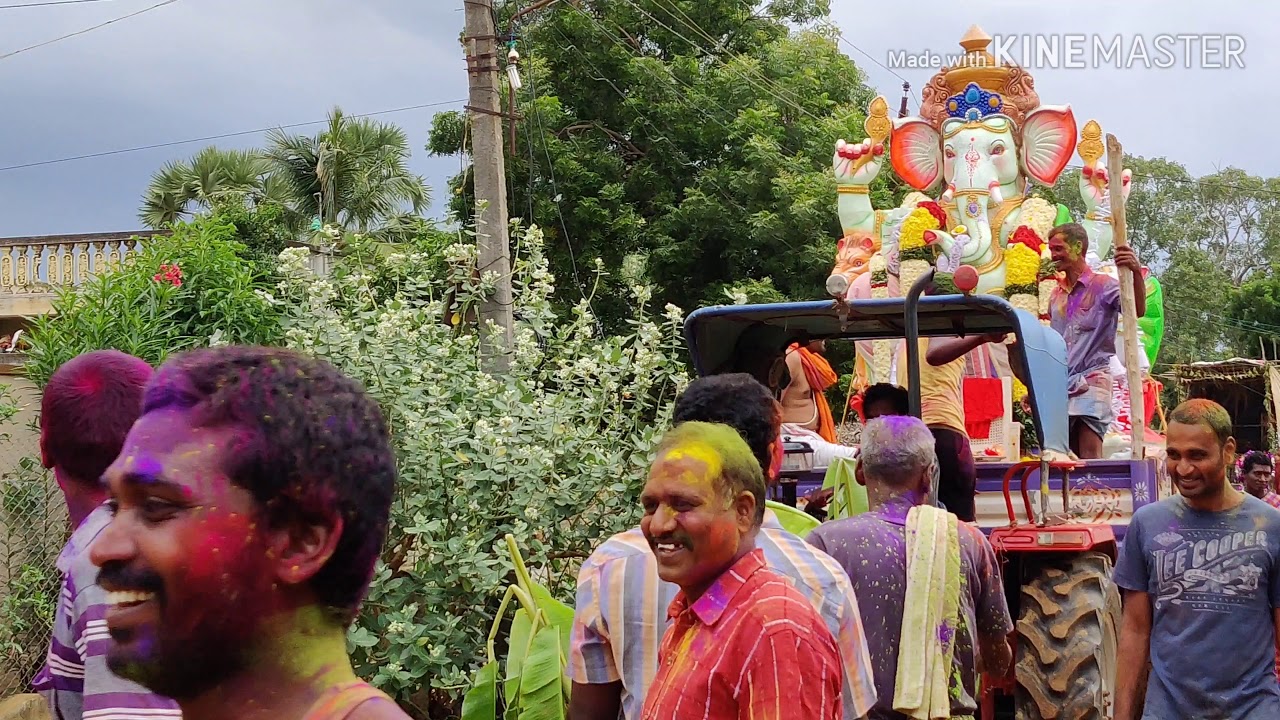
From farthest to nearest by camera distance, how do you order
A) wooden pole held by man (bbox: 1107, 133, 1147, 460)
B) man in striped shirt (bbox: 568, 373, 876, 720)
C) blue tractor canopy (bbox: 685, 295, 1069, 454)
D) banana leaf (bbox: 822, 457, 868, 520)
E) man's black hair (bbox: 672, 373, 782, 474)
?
1. wooden pole held by man (bbox: 1107, 133, 1147, 460)
2. blue tractor canopy (bbox: 685, 295, 1069, 454)
3. banana leaf (bbox: 822, 457, 868, 520)
4. man's black hair (bbox: 672, 373, 782, 474)
5. man in striped shirt (bbox: 568, 373, 876, 720)

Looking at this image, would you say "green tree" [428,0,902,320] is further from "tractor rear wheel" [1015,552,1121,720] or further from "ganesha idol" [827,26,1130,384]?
"tractor rear wheel" [1015,552,1121,720]

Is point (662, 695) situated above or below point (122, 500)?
below

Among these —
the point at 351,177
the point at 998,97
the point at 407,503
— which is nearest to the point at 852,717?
the point at 407,503

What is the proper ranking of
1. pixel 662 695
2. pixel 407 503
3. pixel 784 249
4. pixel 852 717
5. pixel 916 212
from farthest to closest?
pixel 784 249
pixel 916 212
pixel 407 503
pixel 852 717
pixel 662 695

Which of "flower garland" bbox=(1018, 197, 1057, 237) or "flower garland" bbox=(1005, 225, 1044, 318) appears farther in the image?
"flower garland" bbox=(1018, 197, 1057, 237)

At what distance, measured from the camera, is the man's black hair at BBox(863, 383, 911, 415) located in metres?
6.58

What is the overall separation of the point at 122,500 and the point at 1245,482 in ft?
35.8

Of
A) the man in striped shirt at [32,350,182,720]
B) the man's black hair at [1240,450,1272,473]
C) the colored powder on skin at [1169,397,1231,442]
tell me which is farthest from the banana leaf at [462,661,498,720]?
the man's black hair at [1240,450,1272,473]

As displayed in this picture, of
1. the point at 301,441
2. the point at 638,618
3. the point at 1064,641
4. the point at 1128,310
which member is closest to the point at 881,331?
the point at 1128,310

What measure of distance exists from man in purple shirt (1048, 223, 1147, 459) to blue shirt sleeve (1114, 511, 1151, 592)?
352 cm

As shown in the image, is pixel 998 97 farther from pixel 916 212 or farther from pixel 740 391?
pixel 740 391

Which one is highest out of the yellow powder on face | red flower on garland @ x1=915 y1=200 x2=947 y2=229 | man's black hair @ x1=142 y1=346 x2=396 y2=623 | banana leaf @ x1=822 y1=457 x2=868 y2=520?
red flower on garland @ x1=915 y1=200 x2=947 y2=229

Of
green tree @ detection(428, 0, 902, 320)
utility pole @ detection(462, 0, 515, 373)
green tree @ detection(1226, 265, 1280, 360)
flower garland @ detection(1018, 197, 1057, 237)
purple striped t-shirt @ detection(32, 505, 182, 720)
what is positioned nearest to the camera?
purple striped t-shirt @ detection(32, 505, 182, 720)

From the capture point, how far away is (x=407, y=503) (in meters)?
6.41
